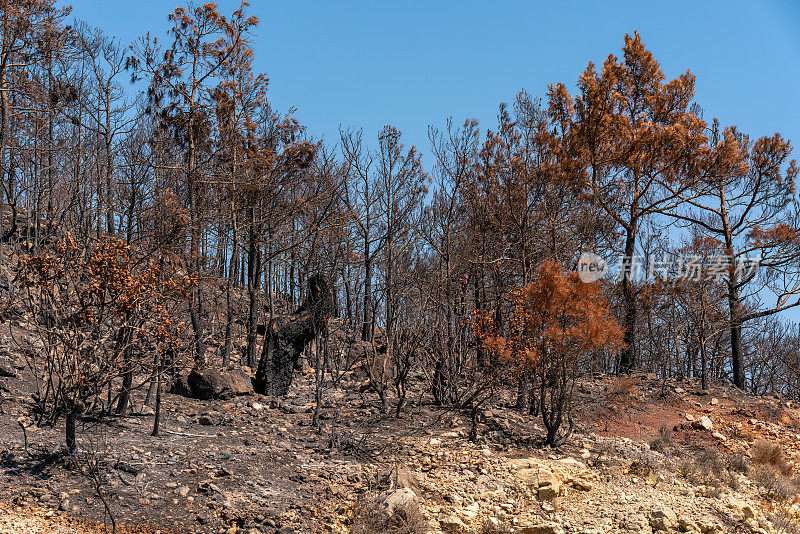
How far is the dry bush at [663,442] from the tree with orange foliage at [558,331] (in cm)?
209

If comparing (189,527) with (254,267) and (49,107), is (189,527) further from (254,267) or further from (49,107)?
(49,107)

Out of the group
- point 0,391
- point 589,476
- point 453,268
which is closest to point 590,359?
point 589,476

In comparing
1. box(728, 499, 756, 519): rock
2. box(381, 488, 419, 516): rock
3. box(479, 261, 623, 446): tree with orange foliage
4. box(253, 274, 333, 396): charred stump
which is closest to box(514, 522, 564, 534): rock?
box(381, 488, 419, 516): rock

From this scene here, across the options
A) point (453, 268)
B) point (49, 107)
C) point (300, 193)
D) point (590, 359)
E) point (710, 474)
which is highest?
point (49, 107)

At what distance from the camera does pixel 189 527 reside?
6449 mm

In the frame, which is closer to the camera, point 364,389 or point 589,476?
point 589,476

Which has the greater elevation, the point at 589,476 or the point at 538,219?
the point at 538,219

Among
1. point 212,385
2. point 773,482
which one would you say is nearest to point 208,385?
point 212,385

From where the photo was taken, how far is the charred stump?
12023mm

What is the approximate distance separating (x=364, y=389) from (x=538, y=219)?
5.38 metres

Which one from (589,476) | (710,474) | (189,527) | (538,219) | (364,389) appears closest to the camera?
(189,527)

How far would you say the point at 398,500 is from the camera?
712 cm

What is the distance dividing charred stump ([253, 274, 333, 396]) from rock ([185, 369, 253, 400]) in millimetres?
570

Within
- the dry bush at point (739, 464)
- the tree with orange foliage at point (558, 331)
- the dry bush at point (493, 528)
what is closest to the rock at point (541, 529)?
the dry bush at point (493, 528)
